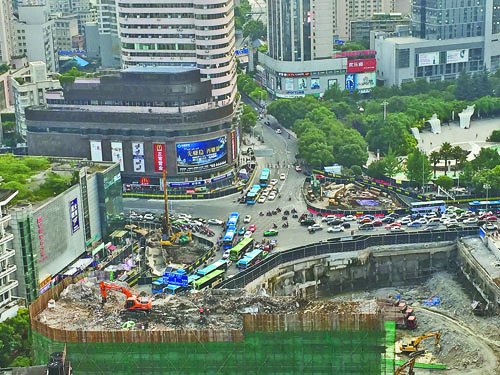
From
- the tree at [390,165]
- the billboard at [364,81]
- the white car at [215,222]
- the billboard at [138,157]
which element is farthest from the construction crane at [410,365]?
the billboard at [364,81]

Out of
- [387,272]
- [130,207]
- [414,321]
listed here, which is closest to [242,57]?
[130,207]

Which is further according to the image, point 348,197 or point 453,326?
point 348,197

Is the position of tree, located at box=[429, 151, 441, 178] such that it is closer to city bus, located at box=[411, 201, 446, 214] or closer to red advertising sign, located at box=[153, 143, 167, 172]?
city bus, located at box=[411, 201, 446, 214]

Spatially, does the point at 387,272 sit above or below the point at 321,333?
below

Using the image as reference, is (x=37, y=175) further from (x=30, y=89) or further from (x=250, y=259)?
(x=30, y=89)

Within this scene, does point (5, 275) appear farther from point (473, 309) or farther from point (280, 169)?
point (280, 169)

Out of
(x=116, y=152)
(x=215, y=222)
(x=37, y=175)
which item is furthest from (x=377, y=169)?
(x=37, y=175)

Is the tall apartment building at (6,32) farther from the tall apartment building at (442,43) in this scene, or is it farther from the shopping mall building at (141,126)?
the tall apartment building at (442,43)
